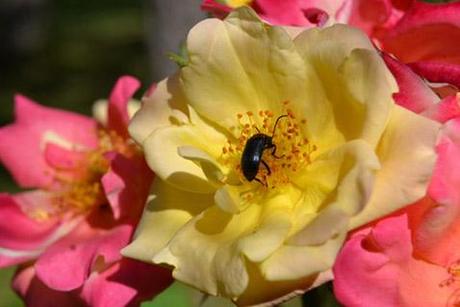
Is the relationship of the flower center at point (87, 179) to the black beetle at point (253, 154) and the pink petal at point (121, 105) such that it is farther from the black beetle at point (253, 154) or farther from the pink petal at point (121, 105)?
the black beetle at point (253, 154)

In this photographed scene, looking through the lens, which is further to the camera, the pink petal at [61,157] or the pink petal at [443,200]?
the pink petal at [61,157]

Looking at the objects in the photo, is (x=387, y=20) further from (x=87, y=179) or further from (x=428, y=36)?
(x=87, y=179)

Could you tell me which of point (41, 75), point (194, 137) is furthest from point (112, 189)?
point (41, 75)

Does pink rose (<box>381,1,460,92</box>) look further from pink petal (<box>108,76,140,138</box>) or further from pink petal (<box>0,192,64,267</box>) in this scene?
pink petal (<box>0,192,64,267</box>)

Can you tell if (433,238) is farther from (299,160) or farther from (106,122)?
(106,122)

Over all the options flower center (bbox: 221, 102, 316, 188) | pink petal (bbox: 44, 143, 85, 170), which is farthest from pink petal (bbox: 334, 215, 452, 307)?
pink petal (bbox: 44, 143, 85, 170)

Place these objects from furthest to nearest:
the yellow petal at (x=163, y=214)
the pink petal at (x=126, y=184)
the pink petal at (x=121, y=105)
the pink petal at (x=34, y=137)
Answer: the pink petal at (x=34, y=137) → the pink petal at (x=121, y=105) → the pink petal at (x=126, y=184) → the yellow petal at (x=163, y=214)

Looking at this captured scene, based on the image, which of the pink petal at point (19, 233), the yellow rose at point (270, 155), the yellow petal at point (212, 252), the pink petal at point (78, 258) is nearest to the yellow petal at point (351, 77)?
the yellow rose at point (270, 155)
